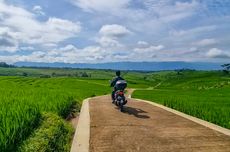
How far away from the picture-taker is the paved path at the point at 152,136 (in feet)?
28.3

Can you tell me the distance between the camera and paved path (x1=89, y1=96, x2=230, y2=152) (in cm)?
862

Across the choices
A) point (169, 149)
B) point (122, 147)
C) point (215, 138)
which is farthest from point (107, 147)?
point (215, 138)

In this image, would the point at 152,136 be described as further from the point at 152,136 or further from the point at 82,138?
the point at 82,138

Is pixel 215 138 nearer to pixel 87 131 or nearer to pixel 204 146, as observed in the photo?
pixel 204 146

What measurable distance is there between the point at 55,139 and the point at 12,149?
1.97 metres

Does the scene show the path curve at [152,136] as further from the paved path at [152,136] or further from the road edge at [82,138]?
the road edge at [82,138]

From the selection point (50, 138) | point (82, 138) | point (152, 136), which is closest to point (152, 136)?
point (152, 136)

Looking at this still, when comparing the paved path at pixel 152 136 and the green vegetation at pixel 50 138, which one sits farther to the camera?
the paved path at pixel 152 136

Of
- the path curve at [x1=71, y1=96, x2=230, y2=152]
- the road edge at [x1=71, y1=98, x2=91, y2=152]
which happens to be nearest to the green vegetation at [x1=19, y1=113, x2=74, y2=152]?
the road edge at [x1=71, y1=98, x2=91, y2=152]

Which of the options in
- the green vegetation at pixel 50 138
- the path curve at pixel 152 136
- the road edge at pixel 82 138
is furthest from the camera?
the path curve at pixel 152 136

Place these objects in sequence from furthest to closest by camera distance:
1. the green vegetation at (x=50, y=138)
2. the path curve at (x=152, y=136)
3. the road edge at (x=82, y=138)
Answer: the path curve at (x=152, y=136) < the road edge at (x=82, y=138) < the green vegetation at (x=50, y=138)

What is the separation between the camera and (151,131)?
10812 mm

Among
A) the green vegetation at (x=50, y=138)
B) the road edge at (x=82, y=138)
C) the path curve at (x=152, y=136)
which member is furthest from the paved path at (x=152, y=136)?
the green vegetation at (x=50, y=138)

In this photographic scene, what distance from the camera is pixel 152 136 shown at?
9.97 metres
